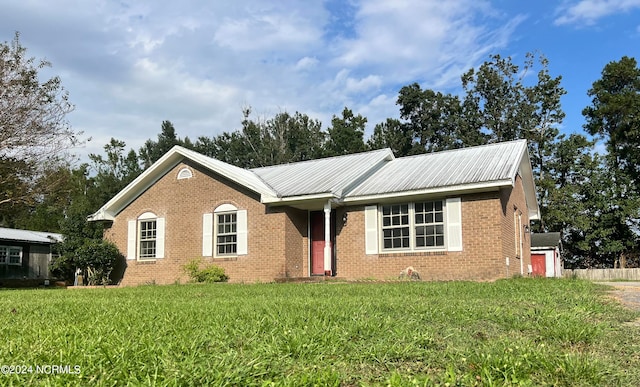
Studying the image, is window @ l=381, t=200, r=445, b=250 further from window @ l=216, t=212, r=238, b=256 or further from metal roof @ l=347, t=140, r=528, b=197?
window @ l=216, t=212, r=238, b=256

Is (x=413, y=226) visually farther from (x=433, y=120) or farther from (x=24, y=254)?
(x=433, y=120)

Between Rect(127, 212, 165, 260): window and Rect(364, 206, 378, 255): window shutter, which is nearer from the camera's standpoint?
Rect(364, 206, 378, 255): window shutter

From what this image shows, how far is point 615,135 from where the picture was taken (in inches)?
1421

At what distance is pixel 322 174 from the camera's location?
60.7 ft

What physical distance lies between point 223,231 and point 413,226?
21.0ft

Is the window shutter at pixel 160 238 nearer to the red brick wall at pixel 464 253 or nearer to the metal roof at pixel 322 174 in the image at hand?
the metal roof at pixel 322 174

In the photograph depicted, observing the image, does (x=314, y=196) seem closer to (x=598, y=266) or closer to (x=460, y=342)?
(x=460, y=342)

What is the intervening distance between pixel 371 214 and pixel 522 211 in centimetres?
683

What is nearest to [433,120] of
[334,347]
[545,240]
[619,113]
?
[619,113]

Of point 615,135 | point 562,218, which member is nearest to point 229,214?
point 562,218

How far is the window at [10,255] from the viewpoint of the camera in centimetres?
2791

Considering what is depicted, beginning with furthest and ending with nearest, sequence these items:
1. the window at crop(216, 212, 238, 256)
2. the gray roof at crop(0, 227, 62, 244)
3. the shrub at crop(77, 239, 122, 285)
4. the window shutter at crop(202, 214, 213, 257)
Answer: the gray roof at crop(0, 227, 62, 244) → the shrub at crop(77, 239, 122, 285) → the window shutter at crop(202, 214, 213, 257) → the window at crop(216, 212, 238, 256)

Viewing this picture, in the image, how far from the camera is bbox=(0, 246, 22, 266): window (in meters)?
27.9

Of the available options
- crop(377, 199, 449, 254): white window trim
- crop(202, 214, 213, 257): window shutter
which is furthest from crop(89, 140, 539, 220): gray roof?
crop(202, 214, 213, 257): window shutter
